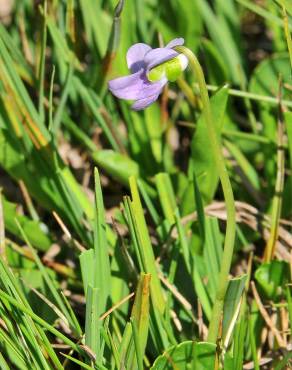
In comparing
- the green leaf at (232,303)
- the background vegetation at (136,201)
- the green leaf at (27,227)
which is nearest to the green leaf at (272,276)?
the background vegetation at (136,201)

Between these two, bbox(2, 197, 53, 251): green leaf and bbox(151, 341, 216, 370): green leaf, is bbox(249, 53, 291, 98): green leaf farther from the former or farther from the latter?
bbox(151, 341, 216, 370): green leaf

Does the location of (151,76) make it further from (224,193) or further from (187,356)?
(187,356)

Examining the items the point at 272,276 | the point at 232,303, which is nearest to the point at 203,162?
the point at 272,276

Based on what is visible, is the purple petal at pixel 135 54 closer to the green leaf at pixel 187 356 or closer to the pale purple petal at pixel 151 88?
the pale purple petal at pixel 151 88

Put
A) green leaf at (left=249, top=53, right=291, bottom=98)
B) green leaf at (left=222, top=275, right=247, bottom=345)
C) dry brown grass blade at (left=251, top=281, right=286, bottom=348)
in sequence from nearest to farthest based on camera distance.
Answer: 1. green leaf at (left=222, top=275, right=247, bottom=345)
2. dry brown grass blade at (left=251, top=281, right=286, bottom=348)
3. green leaf at (left=249, top=53, right=291, bottom=98)

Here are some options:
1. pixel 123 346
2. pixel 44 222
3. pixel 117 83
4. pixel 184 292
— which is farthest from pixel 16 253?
pixel 117 83

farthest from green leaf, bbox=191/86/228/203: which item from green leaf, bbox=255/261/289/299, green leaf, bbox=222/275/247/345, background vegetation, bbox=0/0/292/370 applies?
green leaf, bbox=222/275/247/345

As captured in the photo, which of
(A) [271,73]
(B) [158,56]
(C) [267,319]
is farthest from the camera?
(A) [271,73]
